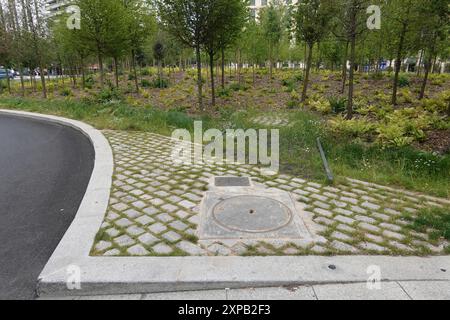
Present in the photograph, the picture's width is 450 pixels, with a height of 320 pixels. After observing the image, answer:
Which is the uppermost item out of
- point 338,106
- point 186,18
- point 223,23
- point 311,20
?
point 311,20

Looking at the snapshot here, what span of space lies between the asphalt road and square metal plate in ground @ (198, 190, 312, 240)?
6.19 ft

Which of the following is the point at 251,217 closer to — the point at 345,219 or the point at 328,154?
the point at 345,219

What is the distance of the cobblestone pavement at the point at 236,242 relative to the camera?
3.46m

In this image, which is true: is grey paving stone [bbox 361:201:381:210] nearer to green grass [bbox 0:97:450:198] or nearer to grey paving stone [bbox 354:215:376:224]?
grey paving stone [bbox 354:215:376:224]

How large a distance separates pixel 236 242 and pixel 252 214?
0.78 meters

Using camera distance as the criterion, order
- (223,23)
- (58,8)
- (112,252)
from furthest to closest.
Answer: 1. (58,8)
2. (223,23)
3. (112,252)

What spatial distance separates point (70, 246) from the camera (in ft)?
11.4

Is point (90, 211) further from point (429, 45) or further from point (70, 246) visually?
point (429, 45)

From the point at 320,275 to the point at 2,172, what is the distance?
22.4 feet

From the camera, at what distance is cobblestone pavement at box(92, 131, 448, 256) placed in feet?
11.3

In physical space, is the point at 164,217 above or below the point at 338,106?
below

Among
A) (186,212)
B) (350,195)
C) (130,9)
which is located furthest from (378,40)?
(186,212)

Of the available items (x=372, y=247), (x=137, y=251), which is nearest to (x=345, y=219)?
(x=372, y=247)

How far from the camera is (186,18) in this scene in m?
12.0
